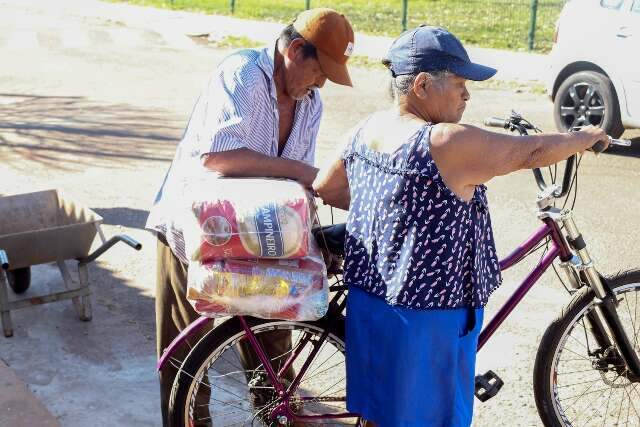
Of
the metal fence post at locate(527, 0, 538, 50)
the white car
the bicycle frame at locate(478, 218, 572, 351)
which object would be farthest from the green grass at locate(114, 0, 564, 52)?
the bicycle frame at locate(478, 218, 572, 351)

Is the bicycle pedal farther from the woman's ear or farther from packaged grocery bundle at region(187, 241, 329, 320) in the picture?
the woman's ear

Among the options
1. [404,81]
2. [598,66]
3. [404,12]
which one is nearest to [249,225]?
[404,81]

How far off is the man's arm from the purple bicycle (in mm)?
224

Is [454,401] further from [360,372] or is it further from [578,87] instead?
[578,87]

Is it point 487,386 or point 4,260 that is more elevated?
point 487,386

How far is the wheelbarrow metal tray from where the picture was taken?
553cm

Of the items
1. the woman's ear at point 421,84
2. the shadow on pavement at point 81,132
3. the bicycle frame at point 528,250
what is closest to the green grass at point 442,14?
the shadow on pavement at point 81,132

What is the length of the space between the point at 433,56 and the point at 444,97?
0.14 metres

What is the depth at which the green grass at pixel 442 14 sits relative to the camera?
1683 centimetres

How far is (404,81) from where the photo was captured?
10.9ft

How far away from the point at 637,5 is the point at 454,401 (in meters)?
7.22

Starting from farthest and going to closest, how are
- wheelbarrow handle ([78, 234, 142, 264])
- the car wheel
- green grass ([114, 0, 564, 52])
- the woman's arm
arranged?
green grass ([114, 0, 564, 52]) < the car wheel < wheelbarrow handle ([78, 234, 142, 264]) < the woman's arm

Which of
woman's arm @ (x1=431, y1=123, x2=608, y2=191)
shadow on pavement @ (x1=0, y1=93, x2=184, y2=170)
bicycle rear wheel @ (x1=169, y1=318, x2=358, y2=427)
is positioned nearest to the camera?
woman's arm @ (x1=431, y1=123, x2=608, y2=191)

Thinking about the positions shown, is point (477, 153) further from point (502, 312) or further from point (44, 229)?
point (44, 229)
